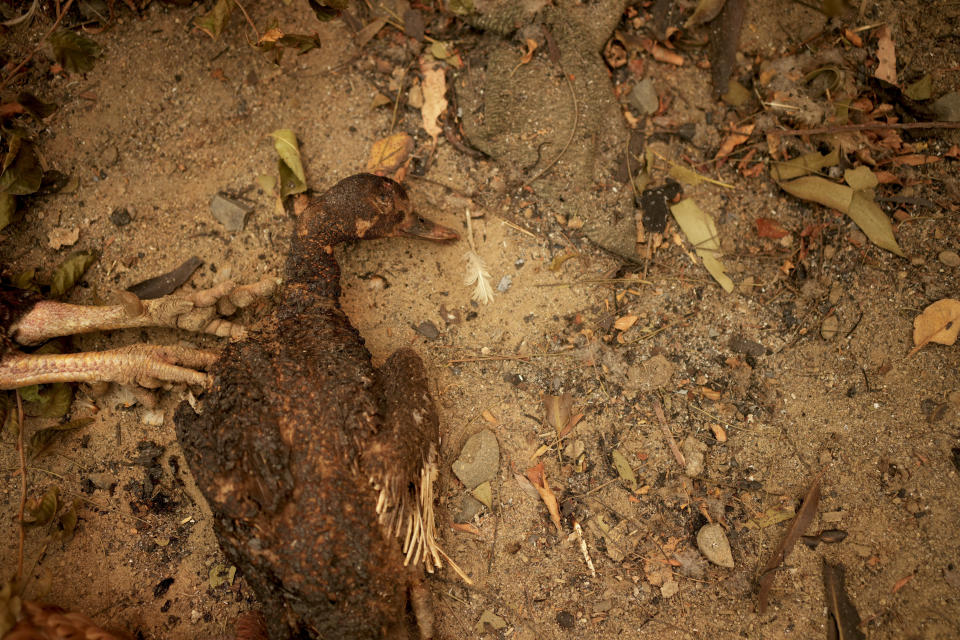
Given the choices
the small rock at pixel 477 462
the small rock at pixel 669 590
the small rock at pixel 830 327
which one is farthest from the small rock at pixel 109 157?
the small rock at pixel 830 327

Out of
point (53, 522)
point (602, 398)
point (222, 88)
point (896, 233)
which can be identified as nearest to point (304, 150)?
point (222, 88)

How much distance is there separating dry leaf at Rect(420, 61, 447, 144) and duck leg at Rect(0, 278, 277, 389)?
131cm

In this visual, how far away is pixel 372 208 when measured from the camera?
304cm

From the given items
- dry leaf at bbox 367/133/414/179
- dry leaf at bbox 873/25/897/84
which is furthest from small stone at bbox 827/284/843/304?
dry leaf at bbox 367/133/414/179

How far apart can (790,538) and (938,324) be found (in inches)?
56.3

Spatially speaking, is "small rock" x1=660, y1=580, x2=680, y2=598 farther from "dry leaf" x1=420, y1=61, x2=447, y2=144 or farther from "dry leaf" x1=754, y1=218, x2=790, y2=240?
"dry leaf" x1=420, y1=61, x2=447, y2=144

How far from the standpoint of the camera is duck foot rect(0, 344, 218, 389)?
299cm

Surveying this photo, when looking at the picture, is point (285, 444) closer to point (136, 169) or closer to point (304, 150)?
point (304, 150)

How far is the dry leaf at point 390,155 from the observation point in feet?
11.4

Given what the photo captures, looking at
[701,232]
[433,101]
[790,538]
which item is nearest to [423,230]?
[433,101]

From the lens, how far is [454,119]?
3.51 metres

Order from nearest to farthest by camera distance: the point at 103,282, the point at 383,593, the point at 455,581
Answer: the point at 383,593, the point at 455,581, the point at 103,282

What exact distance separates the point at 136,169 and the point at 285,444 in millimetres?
2076

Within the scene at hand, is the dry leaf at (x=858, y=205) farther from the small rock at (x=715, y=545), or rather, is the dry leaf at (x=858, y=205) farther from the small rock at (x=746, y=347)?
the small rock at (x=715, y=545)
